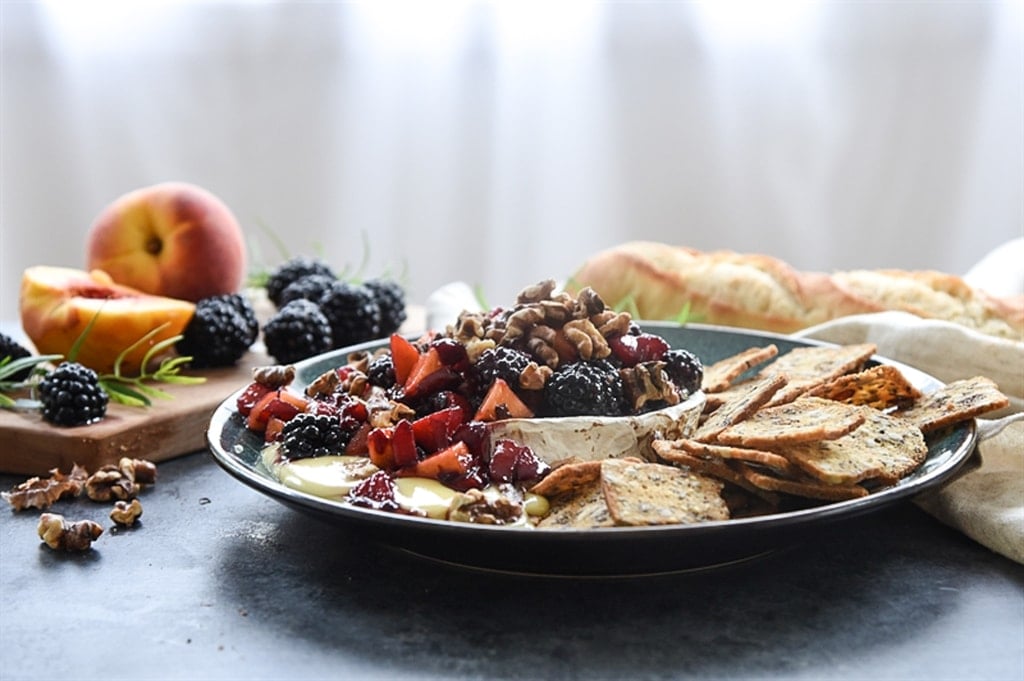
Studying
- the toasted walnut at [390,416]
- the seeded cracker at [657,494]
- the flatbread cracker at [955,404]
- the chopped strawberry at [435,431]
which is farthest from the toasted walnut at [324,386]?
the flatbread cracker at [955,404]

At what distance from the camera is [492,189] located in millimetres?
4441

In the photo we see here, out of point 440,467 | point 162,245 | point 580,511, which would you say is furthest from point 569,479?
point 162,245

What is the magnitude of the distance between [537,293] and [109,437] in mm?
832

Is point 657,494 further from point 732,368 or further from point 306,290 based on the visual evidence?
point 306,290

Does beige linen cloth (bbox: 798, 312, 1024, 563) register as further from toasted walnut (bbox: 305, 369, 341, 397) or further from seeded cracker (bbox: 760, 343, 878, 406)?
toasted walnut (bbox: 305, 369, 341, 397)

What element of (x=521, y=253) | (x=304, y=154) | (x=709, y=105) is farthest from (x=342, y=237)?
(x=709, y=105)

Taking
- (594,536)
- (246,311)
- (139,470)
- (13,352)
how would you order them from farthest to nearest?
(246,311)
(13,352)
(139,470)
(594,536)

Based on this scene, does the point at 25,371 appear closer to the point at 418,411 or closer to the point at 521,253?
the point at 418,411

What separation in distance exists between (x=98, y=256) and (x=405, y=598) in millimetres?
1795

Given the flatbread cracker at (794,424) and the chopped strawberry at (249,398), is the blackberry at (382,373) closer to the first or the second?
the chopped strawberry at (249,398)

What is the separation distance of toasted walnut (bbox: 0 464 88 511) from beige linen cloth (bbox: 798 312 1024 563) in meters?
1.43

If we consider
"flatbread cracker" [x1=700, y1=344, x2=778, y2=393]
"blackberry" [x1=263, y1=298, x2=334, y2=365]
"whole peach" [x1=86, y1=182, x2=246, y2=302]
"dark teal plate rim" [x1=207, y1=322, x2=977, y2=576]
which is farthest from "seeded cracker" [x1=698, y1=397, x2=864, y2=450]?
"whole peach" [x1=86, y1=182, x2=246, y2=302]

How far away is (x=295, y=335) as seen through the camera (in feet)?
8.79

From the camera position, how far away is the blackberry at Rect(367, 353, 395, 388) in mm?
2006
